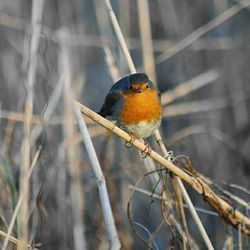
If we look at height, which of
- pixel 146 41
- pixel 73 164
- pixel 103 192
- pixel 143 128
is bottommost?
pixel 103 192

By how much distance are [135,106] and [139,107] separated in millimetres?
24

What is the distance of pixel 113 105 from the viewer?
3502 mm

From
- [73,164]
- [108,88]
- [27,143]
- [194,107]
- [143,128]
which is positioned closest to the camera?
[27,143]

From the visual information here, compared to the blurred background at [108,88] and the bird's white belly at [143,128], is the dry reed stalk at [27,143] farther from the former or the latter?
the bird's white belly at [143,128]

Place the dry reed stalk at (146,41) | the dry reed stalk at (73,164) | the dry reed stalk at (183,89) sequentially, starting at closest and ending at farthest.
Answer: the dry reed stalk at (73,164) < the dry reed stalk at (146,41) < the dry reed stalk at (183,89)

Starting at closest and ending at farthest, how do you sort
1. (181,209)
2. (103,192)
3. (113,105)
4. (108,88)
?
1. (103,192)
2. (181,209)
3. (113,105)
4. (108,88)

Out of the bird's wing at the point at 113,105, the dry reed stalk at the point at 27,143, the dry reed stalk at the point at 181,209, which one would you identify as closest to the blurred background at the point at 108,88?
the bird's wing at the point at 113,105

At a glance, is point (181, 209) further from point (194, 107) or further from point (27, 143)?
point (194, 107)

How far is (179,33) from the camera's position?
511cm

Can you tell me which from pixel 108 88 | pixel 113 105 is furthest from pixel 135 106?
pixel 108 88

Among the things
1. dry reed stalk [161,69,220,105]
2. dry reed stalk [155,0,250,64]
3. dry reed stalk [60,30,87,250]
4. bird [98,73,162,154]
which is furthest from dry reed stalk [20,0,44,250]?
dry reed stalk [161,69,220,105]

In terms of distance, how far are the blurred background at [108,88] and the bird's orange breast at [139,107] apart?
6.7 inches

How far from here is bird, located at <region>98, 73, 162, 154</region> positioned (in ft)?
11.0

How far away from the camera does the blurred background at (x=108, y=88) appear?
3.60m
